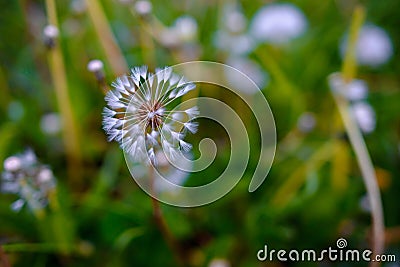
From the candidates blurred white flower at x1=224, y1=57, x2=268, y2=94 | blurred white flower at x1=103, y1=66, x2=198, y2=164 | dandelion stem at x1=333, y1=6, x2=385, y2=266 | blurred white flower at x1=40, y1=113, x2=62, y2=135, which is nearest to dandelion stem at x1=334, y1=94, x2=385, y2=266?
dandelion stem at x1=333, y1=6, x2=385, y2=266

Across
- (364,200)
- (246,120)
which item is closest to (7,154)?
(246,120)

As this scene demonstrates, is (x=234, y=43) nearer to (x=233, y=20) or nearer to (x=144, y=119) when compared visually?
(x=233, y=20)

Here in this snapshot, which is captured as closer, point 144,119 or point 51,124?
point 144,119

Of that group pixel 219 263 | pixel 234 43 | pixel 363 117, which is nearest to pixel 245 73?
pixel 234 43

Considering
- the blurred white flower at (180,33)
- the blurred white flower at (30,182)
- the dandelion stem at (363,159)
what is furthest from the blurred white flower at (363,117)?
the blurred white flower at (30,182)

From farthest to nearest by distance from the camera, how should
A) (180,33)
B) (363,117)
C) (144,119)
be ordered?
(180,33) → (363,117) → (144,119)

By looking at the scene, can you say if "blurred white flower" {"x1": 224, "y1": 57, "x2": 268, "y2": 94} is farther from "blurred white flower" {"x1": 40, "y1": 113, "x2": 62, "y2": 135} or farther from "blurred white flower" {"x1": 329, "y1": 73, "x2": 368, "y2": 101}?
"blurred white flower" {"x1": 40, "y1": 113, "x2": 62, "y2": 135}
